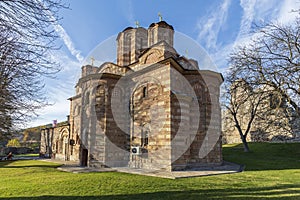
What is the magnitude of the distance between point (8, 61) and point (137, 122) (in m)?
7.95

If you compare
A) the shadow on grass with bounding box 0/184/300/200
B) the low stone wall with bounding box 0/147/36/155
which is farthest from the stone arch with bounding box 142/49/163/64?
the low stone wall with bounding box 0/147/36/155

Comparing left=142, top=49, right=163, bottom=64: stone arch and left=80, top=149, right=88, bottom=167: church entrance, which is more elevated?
left=142, top=49, right=163, bottom=64: stone arch

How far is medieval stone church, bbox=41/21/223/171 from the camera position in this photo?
1114 cm

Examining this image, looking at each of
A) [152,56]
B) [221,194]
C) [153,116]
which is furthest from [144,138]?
[221,194]

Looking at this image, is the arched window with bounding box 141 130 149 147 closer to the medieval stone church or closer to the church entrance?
the medieval stone church

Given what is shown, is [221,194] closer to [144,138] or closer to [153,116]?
[153,116]

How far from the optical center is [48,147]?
80.7 feet

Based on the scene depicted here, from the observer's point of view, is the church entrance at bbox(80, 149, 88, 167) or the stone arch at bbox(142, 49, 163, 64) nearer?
the stone arch at bbox(142, 49, 163, 64)

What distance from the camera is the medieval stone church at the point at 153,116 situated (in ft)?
36.6

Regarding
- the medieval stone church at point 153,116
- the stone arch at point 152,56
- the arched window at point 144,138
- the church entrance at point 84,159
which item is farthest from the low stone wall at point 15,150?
the stone arch at point 152,56

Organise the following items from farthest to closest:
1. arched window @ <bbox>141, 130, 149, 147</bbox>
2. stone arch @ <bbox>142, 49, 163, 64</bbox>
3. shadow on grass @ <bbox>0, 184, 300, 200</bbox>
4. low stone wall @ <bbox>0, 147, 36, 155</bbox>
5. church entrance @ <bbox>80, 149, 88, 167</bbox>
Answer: low stone wall @ <bbox>0, 147, 36, 155</bbox> < church entrance @ <bbox>80, 149, 88, 167</bbox> < stone arch @ <bbox>142, 49, 163, 64</bbox> < arched window @ <bbox>141, 130, 149, 147</bbox> < shadow on grass @ <bbox>0, 184, 300, 200</bbox>

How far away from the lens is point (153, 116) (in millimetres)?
11812

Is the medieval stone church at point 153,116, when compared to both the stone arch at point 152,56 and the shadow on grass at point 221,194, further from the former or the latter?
the shadow on grass at point 221,194

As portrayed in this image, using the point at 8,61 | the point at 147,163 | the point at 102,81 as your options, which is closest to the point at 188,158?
the point at 147,163
